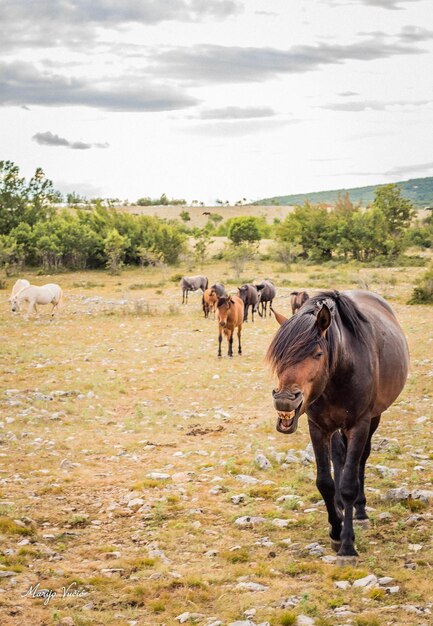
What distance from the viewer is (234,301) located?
17.9m

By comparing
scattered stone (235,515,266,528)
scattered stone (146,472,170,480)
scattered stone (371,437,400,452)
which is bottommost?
scattered stone (146,472,170,480)

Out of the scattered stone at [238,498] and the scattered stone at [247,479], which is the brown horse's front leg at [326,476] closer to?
the scattered stone at [238,498]

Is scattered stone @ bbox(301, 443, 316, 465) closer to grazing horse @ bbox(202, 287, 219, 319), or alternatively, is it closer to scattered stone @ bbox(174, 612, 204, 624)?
scattered stone @ bbox(174, 612, 204, 624)

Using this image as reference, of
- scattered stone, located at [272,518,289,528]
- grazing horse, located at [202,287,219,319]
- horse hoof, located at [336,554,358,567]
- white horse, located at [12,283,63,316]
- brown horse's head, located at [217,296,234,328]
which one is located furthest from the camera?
white horse, located at [12,283,63,316]

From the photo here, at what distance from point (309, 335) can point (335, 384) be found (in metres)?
0.61

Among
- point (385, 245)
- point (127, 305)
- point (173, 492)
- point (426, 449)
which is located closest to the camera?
point (173, 492)

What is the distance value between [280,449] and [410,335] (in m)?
11.2

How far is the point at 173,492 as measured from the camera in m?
7.46

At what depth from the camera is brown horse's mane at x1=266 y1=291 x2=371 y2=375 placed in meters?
5.09

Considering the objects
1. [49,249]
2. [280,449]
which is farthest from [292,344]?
[49,249]

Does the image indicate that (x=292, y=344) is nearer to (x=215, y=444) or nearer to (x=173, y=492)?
(x=173, y=492)

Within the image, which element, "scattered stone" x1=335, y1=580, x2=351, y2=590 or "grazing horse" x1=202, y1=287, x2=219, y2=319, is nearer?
"scattered stone" x1=335, y1=580, x2=351, y2=590

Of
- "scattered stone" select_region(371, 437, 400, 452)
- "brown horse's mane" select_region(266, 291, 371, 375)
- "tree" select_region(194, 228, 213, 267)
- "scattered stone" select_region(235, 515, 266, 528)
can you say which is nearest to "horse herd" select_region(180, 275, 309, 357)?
"scattered stone" select_region(371, 437, 400, 452)

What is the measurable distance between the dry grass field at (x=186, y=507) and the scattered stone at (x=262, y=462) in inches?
2.2
